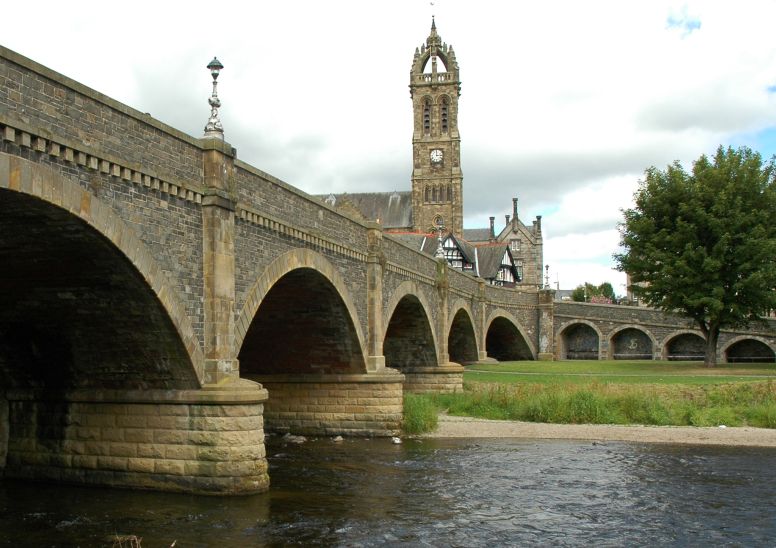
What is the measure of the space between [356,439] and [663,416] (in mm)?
10792

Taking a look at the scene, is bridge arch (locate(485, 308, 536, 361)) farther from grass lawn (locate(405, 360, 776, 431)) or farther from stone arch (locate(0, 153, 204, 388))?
stone arch (locate(0, 153, 204, 388))

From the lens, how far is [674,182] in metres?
42.6

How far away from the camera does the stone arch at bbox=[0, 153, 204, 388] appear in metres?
11.5

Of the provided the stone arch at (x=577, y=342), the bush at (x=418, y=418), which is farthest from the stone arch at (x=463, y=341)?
the bush at (x=418, y=418)

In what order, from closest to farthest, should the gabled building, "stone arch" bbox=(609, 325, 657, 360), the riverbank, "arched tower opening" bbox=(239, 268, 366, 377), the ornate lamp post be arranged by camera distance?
the ornate lamp post
"arched tower opening" bbox=(239, 268, 366, 377)
the riverbank
"stone arch" bbox=(609, 325, 657, 360)
the gabled building

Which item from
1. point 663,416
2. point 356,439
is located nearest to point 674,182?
point 663,416

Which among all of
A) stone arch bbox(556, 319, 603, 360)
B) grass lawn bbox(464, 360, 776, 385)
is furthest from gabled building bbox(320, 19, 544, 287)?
grass lawn bbox(464, 360, 776, 385)

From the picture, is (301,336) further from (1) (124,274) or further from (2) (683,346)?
(2) (683,346)

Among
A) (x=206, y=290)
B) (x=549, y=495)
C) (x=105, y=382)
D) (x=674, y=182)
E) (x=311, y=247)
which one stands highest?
(x=674, y=182)

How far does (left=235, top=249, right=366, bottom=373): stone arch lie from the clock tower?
65.6 meters

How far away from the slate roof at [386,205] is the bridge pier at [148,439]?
76906mm

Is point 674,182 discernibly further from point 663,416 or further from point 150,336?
point 150,336

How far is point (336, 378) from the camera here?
2652cm

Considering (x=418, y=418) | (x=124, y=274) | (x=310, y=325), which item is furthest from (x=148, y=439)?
(x=418, y=418)
